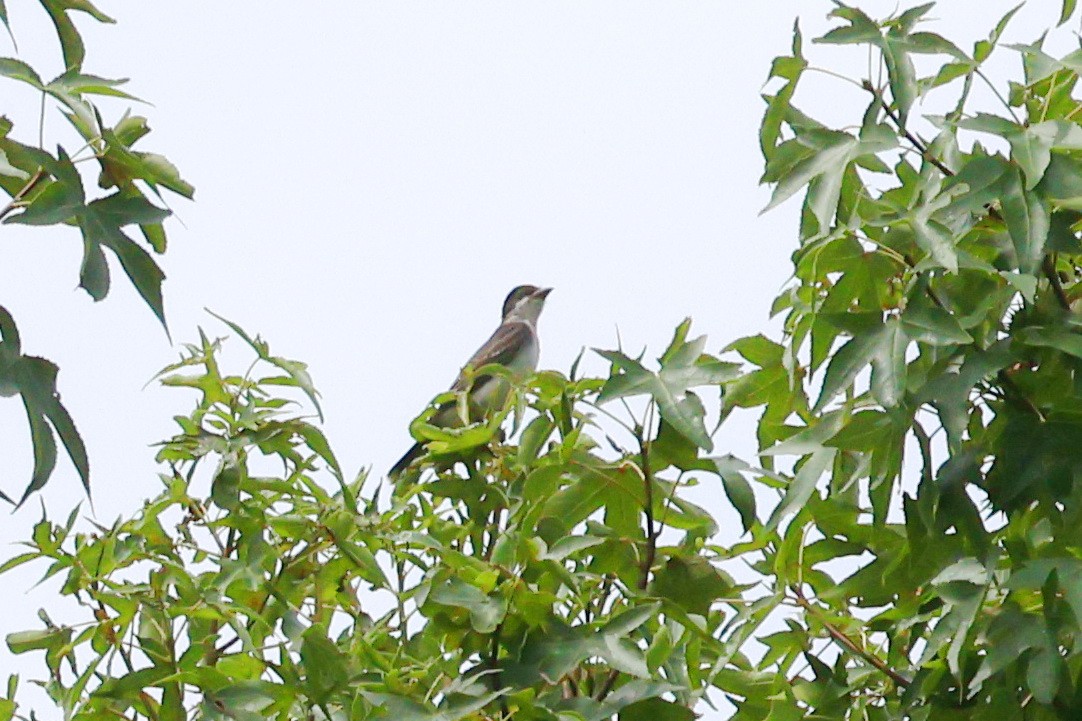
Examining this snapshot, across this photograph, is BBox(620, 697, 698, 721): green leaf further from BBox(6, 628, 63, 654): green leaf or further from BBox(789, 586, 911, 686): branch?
BBox(6, 628, 63, 654): green leaf

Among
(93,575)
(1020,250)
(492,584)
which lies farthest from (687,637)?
(93,575)

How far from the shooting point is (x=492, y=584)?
254 cm

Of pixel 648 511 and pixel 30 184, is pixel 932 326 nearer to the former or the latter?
pixel 648 511

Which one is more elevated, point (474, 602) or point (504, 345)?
point (504, 345)

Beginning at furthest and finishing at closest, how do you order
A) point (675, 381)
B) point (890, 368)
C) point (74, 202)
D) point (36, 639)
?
point (36, 639), point (675, 381), point (890, 368), point (74, 202)

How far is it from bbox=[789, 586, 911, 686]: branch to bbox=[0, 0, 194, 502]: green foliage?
120 centimetres

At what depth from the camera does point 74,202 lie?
83.0 inches

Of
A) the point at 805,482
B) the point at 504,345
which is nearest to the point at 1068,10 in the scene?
the point at 805,482

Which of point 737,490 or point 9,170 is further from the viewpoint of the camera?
point 737,490

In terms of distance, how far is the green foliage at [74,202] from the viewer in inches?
79.4

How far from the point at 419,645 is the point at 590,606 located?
428mm

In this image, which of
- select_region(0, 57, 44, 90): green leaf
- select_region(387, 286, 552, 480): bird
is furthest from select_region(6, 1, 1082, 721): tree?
select_region(387, 286, 552, 480): bird

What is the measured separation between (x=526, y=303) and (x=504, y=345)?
0.99m

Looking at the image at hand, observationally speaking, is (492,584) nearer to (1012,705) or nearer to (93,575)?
(1012,705)
